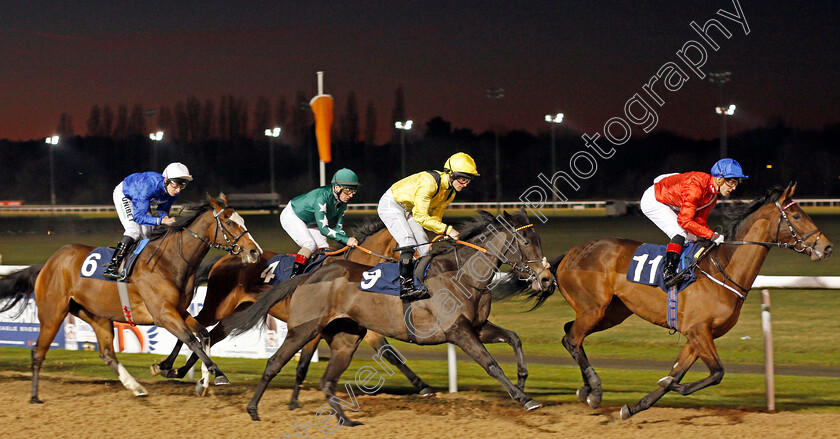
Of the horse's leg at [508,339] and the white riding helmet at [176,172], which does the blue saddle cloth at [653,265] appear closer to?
the horse's leg at [508,339]

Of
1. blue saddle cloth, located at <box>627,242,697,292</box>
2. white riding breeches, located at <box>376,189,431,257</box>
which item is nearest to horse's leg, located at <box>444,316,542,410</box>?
white riding breeches, located at <box>376,189,431,257</box>

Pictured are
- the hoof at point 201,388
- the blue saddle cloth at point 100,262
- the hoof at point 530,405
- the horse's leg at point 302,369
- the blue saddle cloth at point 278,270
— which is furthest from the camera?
the blue saddle cloth at point 278,270

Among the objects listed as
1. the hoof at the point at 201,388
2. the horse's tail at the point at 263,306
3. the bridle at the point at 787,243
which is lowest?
the hoof at the point at 201,388

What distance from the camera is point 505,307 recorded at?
35.9 feet

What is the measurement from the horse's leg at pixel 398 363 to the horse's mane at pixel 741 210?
7.38 feet

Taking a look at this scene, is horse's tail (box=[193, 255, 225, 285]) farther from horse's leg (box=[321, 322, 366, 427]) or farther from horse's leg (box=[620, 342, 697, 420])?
horse's leg (box=[620, 342, 697, 420])

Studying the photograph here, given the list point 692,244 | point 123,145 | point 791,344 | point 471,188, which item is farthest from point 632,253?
point 123,145

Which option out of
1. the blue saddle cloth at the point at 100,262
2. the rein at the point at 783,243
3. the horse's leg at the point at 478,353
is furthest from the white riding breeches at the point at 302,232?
the rein at the point at 783,243

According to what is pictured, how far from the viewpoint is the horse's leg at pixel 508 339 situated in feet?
16.4

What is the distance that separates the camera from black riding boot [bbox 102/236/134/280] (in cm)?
595

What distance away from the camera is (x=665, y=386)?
4.79 meters

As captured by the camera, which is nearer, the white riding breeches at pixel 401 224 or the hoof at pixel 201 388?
the white riding breeches at pixel 401 224

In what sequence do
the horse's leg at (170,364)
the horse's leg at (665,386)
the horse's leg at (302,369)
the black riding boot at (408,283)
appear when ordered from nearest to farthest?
the horse's leg at (665,386), the black riding boot at (408,283), the horse's leg at (302,369), the horse's leg at (170,364)

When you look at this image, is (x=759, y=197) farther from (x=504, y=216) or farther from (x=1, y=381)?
(x=1, y=381)
